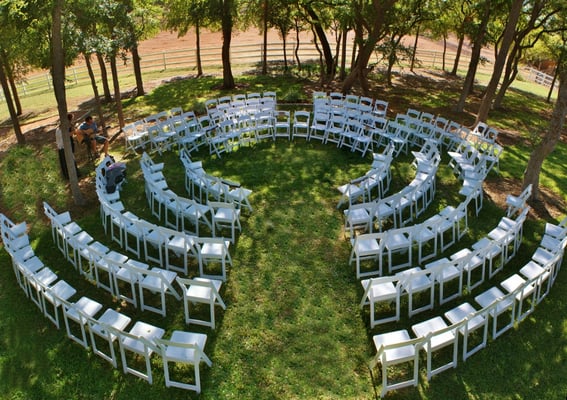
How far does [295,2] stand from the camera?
63.4 ft

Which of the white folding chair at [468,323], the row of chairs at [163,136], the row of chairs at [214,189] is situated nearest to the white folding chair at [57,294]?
the row of chairs at [214,189]

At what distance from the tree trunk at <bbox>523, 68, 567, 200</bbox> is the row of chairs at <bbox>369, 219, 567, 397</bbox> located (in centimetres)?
306

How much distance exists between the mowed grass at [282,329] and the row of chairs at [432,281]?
0.23 m

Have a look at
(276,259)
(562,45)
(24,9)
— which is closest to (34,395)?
(276,259)

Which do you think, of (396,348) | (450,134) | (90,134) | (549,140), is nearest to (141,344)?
(396,348)

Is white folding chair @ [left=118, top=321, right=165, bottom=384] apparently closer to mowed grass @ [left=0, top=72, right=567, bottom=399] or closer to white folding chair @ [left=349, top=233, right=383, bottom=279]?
mowed grass @ [left=0, top=72, right=567, bottom=399]

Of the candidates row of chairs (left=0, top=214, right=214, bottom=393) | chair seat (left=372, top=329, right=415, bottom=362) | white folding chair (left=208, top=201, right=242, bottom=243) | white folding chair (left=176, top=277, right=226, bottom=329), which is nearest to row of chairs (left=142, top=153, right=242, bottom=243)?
white folding chair (left=208, top=201, right=242, bottom=243)

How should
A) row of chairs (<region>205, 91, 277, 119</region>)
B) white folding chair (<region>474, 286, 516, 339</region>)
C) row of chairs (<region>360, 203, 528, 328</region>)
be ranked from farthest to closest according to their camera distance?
row of chairs (<region>205, 91, 277, 119</region>)
row of chairs (<region>360, 203, 528, 328</region>)
white folding chair (<region>474, 286, 516, 339</region>)

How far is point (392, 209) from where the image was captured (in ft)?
30.3

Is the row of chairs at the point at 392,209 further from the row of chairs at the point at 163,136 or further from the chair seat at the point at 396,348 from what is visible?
the row of chairs at the point at 163,136

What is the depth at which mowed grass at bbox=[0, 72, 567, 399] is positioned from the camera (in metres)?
6.13

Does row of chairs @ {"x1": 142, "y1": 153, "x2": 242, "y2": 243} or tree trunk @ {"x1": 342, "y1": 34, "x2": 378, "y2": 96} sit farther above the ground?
tree trunk @ {"x1": 342, "y1": 34, "x2": 378, "y2": 96}

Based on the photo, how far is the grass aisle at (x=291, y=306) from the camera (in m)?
6.25

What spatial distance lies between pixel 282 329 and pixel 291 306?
0.55 meters
